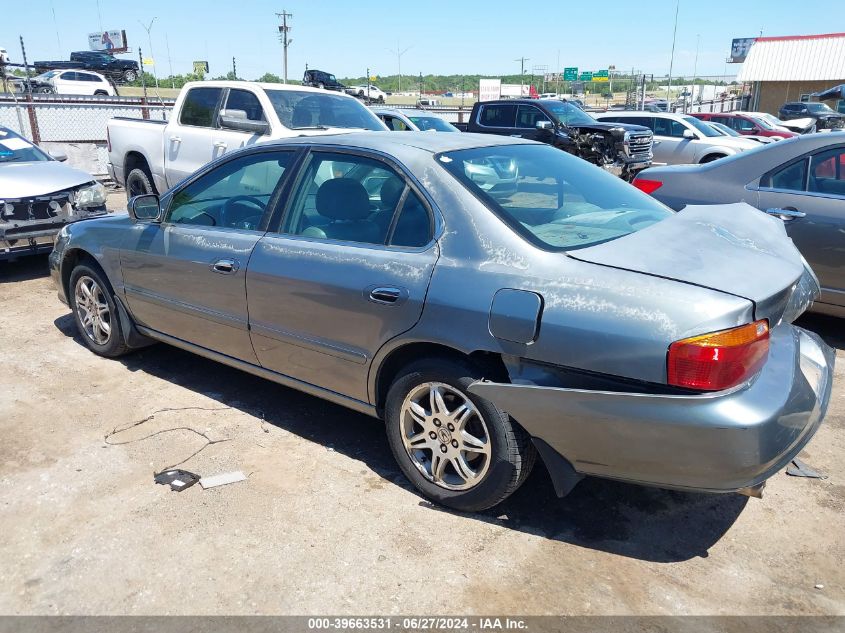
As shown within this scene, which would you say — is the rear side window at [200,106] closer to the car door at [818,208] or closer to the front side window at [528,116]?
the car door at [818,208]

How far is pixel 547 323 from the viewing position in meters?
2.61

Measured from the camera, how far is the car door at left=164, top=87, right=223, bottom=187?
8.25 metres

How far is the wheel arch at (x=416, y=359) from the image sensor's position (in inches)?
112

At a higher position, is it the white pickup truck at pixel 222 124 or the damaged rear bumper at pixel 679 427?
the white pickup truck at pixel 222 124

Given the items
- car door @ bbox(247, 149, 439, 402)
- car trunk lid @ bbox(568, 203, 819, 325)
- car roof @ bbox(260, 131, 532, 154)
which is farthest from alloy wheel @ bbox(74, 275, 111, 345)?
car trunk lid @ bbox(568, 203, 819, 325)

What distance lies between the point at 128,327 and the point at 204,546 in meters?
2.32

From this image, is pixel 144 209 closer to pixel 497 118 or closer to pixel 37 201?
pixel 37 201

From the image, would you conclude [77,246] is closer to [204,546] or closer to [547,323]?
[204,546]

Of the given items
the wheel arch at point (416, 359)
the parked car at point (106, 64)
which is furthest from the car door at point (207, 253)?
the parked car at point (106, 64)

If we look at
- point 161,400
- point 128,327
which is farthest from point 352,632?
point 128,327

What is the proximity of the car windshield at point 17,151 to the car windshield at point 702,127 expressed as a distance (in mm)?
13584

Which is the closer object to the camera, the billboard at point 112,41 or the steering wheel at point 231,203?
the steering wheel at point 231,203

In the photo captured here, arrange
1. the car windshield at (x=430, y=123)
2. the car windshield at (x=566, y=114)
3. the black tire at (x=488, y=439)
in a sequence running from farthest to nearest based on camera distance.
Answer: the car windshield at (x=566, y=114)
the car windshield at (x=430, y=123)
the black tire at (x=488, y=439)

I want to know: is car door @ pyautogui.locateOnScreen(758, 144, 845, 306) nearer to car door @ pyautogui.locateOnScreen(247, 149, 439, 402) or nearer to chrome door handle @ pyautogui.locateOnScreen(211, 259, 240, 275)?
car door @ pyautogui.locateOnScreen(247, 149, 439, 402)
